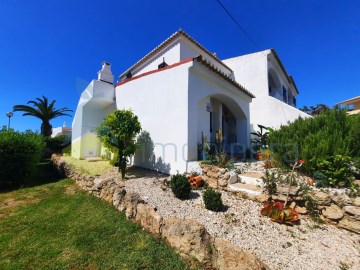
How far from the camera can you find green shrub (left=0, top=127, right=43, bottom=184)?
352 inches

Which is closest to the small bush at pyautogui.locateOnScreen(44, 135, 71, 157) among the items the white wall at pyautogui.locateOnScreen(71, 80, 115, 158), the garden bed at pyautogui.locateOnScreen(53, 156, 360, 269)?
the white wall at pyautogui.locateOnScreen(71, 80, 115, 158)

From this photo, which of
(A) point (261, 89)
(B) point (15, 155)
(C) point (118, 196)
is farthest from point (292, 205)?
(A) point (261, 89)

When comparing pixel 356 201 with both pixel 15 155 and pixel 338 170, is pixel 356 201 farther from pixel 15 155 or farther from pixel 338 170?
pixel 15 155

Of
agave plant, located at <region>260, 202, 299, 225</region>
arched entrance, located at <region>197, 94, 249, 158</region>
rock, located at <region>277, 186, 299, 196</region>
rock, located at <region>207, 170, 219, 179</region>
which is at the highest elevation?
arched entrance, located at <region>197, 94, 249, 158</region>

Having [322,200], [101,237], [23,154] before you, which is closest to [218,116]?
[322,200]

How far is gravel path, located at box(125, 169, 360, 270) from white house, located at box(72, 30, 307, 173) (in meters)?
2.91

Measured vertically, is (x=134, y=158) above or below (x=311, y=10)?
below

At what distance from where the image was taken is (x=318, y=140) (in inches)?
239

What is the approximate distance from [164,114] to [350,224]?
23.9 ft

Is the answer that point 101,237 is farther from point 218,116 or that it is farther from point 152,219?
point 218,116

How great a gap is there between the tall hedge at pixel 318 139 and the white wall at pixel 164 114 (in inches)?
156

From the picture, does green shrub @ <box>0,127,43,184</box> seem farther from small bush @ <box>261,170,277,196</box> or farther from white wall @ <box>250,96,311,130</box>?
white wall @ <box>250,96,311,130</box>

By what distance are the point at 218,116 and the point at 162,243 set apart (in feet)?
29.6

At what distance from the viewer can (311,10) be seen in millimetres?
7461
